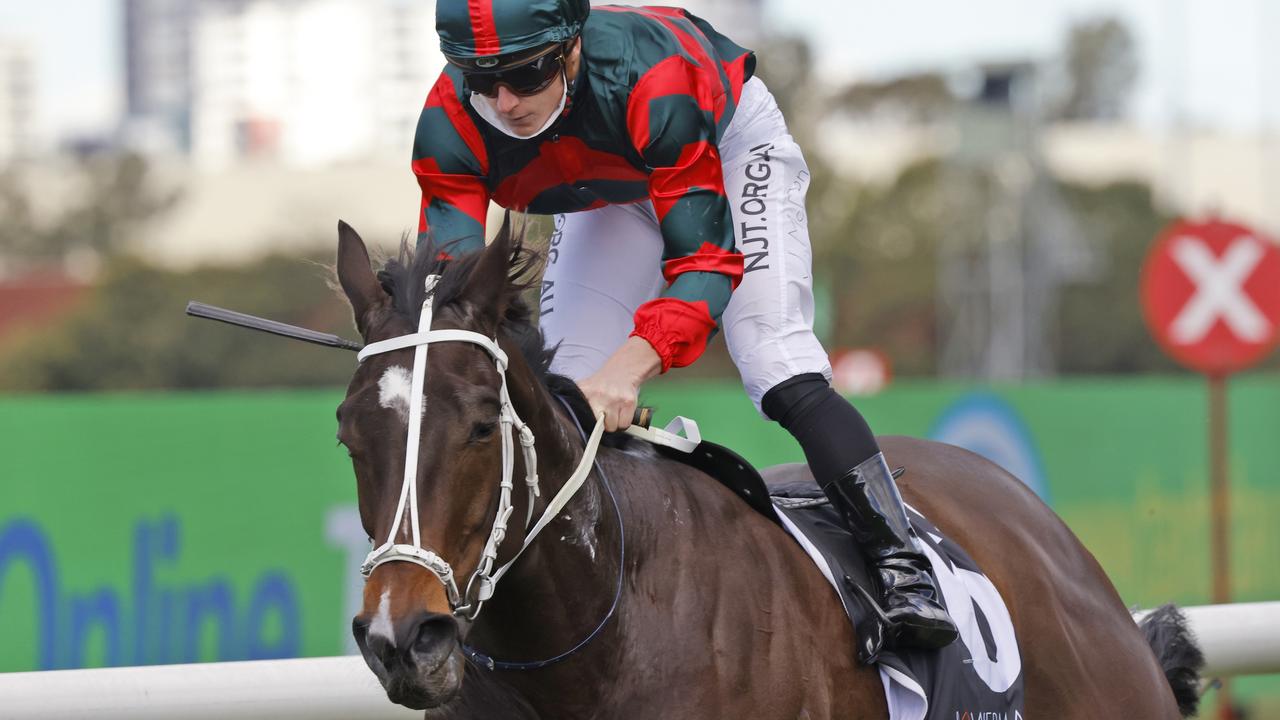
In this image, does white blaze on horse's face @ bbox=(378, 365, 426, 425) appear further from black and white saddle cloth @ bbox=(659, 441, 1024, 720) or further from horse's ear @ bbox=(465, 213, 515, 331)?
black and white saddle cloth @ bbox=(659, 441, 1024, 720)

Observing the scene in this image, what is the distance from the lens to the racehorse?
2822 millimetres

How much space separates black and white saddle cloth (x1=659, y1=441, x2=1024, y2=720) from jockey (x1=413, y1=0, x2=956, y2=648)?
67 millimetres

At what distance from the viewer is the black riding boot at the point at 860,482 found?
3764mm

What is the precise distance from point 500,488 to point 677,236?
79 centimetres

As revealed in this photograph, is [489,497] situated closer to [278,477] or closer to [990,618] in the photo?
[990,618]

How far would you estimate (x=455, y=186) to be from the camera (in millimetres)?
3723

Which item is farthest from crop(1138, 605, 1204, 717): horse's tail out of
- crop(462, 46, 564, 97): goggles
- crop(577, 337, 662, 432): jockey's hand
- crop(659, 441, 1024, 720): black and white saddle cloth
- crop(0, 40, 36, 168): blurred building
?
crop(0, 40, 36, 168): blurred building

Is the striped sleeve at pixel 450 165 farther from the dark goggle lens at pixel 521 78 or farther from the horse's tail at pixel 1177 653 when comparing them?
the horse's tail at pixel 1177 653

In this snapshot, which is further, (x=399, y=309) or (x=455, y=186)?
(x=455, y=186)

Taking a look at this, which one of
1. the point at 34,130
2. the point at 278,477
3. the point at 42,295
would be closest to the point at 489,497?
the point at 278,477

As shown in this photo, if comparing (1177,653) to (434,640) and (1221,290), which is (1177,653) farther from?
(1221,290)

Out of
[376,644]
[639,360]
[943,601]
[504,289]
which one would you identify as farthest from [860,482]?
[376,644]

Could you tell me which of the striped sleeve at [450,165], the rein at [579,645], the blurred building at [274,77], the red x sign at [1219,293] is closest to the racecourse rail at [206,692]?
the rein at [579,645]

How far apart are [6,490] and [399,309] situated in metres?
4.96
